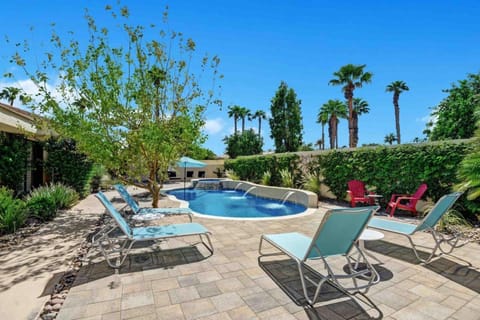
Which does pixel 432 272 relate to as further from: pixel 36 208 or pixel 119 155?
pixel 36 208

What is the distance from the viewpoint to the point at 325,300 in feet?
10.2

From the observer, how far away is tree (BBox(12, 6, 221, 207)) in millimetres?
6555

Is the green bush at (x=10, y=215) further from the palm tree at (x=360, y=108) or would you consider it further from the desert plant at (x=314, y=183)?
the palm tree at (x=360, y=108)

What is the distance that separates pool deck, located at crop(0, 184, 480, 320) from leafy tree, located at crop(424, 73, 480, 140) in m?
16.5

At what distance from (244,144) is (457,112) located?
24.9 m

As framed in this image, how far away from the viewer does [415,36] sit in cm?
997

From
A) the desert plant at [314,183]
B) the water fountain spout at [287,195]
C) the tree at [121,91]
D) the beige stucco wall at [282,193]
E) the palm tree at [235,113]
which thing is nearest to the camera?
the tree at [121,91]

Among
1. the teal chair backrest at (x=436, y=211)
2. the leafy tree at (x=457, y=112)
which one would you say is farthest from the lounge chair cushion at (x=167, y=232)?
the leafy tree at (x=457, y=112)

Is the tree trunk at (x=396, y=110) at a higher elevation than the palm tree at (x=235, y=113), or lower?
lower

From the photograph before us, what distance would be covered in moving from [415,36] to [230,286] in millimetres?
12058

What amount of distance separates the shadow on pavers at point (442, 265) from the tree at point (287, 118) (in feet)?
90.7

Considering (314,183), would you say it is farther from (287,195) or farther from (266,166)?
(266,166)

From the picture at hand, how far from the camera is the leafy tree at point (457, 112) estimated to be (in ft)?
55.1

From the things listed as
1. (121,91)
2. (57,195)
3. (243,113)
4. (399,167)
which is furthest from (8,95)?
(399,167)
